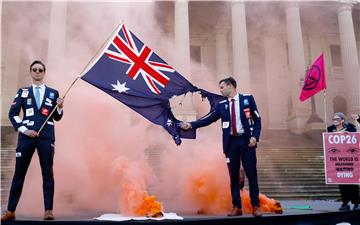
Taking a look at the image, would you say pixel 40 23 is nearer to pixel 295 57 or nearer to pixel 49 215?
pixel 295 57

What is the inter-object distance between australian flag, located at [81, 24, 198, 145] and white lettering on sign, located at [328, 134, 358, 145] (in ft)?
9.79

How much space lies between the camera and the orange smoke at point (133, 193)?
4.87m

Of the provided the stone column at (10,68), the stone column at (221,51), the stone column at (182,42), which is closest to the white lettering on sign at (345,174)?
the stone column at (182,42)

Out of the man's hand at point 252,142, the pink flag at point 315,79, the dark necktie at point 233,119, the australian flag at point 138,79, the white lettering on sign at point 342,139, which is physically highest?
the pink flag at point 315,79

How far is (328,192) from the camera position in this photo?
10680mm

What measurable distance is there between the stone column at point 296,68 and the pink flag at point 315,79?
825 cm

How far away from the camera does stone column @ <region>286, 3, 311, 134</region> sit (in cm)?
2112

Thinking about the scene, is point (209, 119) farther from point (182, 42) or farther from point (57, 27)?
point (57, 27)

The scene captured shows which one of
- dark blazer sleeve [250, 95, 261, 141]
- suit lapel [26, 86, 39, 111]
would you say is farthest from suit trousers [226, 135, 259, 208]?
suit lapel [26, 86, 39, 111]

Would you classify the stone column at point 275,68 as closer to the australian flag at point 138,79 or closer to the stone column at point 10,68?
A: the stone column at point 10,68

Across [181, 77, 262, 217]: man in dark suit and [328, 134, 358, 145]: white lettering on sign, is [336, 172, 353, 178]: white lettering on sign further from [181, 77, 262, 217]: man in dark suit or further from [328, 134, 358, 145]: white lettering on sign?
[181, 77, 262, 217]: man in dark suit

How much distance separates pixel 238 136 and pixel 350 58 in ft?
64.3

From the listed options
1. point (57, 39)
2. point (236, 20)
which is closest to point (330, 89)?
point (236, 20)

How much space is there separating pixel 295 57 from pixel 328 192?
12.5 metres
